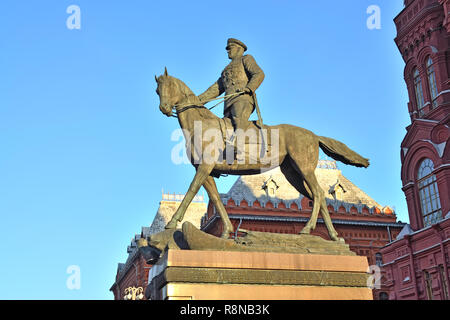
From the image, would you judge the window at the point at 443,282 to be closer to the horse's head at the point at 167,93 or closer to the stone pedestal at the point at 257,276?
the stone pedestal at the point at 257,276

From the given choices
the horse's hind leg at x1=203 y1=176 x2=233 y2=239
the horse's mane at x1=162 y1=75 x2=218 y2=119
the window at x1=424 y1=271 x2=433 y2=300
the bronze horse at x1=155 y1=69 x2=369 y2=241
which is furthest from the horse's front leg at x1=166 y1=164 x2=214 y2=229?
the window at x1=424 y1=271 x2=433 y2=300

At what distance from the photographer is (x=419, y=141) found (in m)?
32.4

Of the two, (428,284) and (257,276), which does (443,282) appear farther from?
(257,276)

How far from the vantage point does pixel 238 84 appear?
34.4 ft

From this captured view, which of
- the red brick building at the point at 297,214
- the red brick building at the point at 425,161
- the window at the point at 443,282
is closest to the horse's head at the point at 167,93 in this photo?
the red brick building at the point at 425,161

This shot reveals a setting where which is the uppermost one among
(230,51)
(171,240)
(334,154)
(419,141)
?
(419,141)

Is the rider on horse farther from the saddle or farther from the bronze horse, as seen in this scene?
the bronze horse

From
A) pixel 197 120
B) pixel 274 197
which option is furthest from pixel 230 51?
pixel 274 197

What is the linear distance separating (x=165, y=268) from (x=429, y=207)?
2618 cm

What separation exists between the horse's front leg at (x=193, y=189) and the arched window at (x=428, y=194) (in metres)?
24.2

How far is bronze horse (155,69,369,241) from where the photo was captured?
973 centimetres

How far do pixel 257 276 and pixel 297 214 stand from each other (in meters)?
32.5

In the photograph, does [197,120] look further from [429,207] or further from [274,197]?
[274,197]

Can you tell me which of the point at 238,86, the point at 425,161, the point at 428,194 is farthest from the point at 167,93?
the point at 425,161
